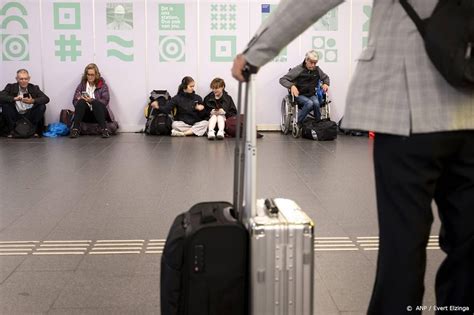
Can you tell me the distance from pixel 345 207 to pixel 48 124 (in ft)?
24.8

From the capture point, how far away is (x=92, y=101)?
10.2 metres

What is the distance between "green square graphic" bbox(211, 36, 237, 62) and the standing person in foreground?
9181mm

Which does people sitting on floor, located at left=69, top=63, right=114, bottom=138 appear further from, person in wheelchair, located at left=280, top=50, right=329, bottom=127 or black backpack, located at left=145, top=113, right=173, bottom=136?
person in wheelchair, located at left=280, top=50, right=329, bottom=127

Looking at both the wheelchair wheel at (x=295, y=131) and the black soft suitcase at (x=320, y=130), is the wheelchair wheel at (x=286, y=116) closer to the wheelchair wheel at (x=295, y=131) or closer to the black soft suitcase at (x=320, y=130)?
the wheelchair wheel at (x=295, y=131)

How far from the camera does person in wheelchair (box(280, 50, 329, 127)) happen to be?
33.1 feet

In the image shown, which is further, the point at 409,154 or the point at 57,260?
the point at 57,260

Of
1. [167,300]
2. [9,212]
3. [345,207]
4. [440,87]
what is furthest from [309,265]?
[9,212]

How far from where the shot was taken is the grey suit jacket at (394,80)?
1.64 meters

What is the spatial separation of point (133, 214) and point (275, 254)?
2615mm

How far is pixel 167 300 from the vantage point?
6.64ft

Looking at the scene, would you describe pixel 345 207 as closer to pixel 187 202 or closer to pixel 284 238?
pixel 187 202

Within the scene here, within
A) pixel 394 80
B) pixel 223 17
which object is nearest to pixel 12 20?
pixel 223 17

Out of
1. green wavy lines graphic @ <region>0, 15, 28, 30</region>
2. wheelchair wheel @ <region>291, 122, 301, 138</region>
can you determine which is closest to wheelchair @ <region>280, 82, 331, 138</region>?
wheelchair wheel @ <region>291, 122, 301, 138</region>

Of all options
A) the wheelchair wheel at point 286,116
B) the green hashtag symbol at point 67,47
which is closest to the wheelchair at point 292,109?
the wheelchair wheel at point 286,116
